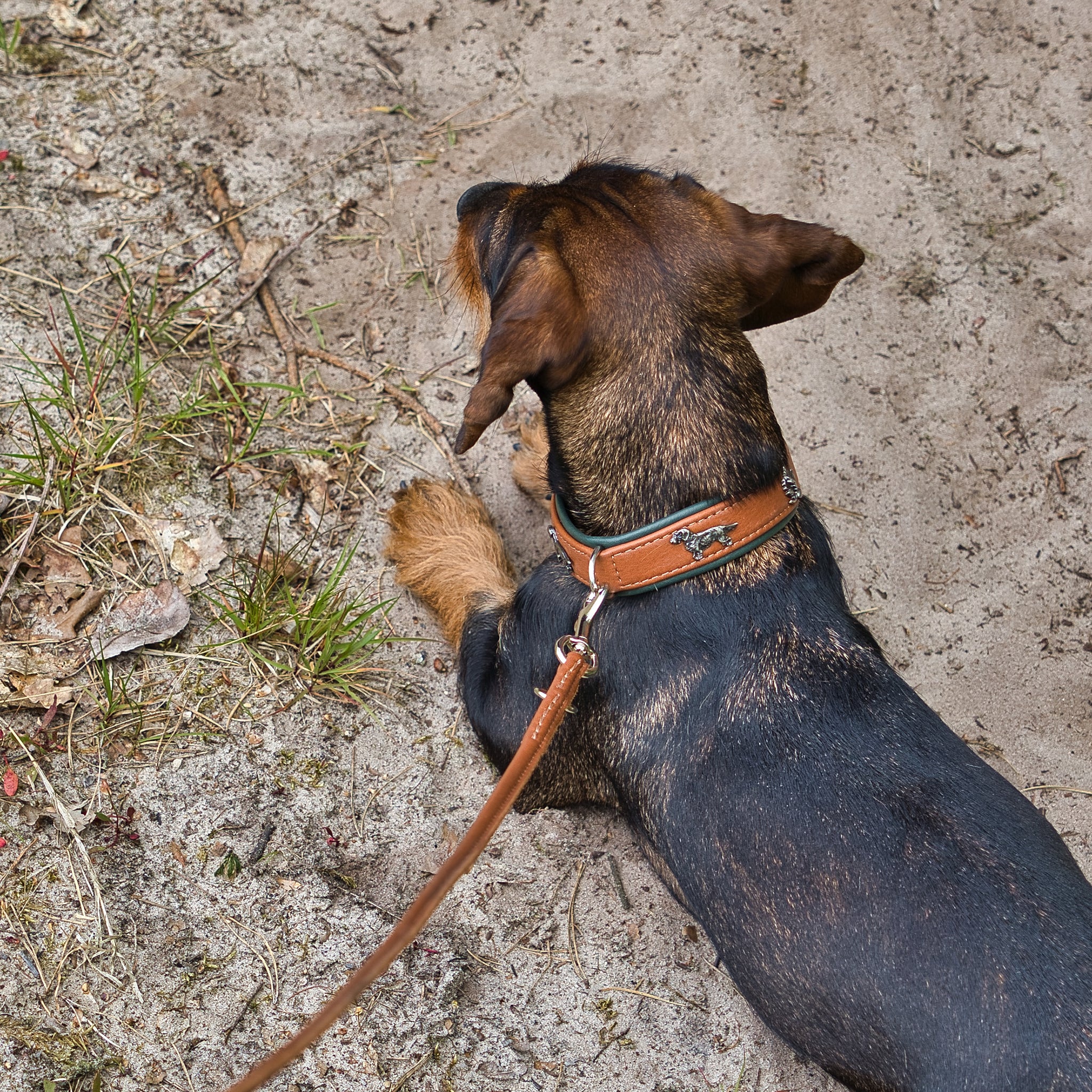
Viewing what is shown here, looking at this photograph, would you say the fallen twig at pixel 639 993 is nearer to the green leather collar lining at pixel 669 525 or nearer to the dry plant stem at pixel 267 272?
the green leather collar lining at pixel 669 525

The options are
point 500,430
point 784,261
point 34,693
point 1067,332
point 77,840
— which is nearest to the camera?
point 784,261

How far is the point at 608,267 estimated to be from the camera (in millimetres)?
2789

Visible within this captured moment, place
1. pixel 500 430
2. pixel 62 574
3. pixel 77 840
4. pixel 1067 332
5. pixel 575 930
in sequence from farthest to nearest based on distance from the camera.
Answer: pixel 1067 332, pixel 500 430, pixel 62 574, pixel 575 930, pixel 77 840

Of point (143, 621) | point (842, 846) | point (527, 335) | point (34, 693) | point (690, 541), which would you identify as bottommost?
point (34, 693)

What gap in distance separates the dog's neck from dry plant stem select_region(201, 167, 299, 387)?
5.83 feet

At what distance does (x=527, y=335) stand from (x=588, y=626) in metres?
0.77

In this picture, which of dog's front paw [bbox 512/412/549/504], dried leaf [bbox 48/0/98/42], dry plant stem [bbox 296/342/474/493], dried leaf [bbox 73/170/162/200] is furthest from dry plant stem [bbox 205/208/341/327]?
dried leaf [bbox 48/0/98/42]

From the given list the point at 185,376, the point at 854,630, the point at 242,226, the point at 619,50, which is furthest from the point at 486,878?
the point at 619,50

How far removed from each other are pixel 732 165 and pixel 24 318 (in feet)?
10.4

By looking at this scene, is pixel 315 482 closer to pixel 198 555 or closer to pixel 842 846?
pixel 198 555

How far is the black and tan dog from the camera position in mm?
2518

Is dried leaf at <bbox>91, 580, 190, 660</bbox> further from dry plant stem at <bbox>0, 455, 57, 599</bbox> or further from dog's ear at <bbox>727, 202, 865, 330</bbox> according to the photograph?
dog's ear at <bbox>727, 202, 865, 330</bbox>

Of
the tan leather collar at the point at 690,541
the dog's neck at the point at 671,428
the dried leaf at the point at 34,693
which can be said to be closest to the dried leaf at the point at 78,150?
the dried leaf at the point at 34,693

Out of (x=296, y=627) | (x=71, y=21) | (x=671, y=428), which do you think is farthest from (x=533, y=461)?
(x=71, y=21)
